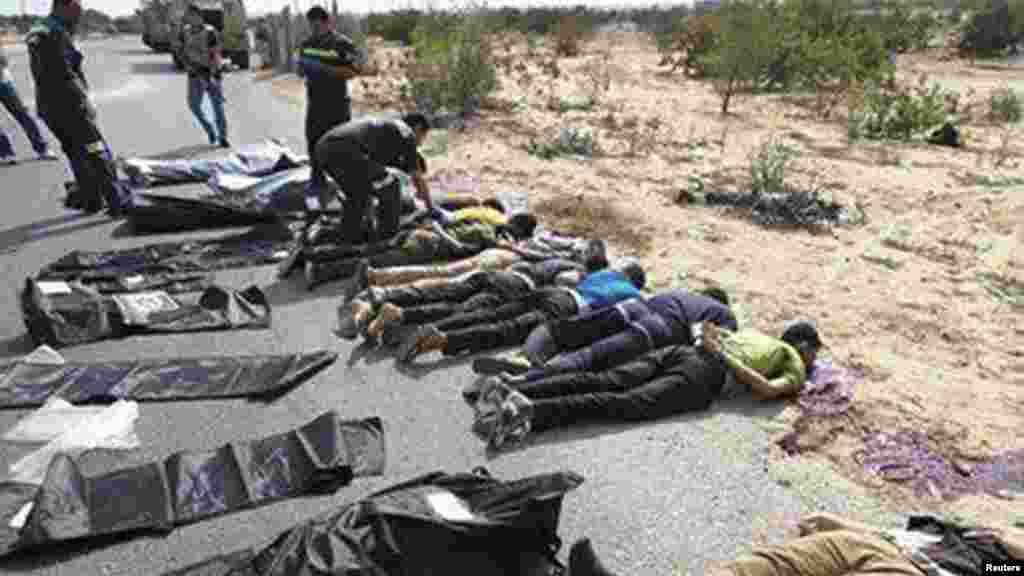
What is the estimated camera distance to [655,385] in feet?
11.6

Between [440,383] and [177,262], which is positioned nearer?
[440,383]

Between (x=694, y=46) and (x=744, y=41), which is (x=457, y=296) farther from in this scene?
(x=694, y=46)

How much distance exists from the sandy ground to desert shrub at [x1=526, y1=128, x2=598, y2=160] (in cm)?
19

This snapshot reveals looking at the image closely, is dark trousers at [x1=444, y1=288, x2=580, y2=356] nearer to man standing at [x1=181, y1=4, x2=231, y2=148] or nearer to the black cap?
the black cap

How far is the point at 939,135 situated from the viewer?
10.9 meters

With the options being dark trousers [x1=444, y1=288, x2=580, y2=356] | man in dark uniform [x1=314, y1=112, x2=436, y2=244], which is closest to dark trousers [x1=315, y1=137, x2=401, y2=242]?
man in dark uniform [x1=314, y1=112, x2=436, y2=244]

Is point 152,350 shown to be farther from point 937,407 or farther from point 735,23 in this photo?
point 735,23

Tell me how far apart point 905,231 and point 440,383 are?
529 cm

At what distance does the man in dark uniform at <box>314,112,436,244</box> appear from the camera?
17.1 feet

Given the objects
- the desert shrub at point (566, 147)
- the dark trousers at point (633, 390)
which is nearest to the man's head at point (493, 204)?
the dark trousers at point (633, 390)

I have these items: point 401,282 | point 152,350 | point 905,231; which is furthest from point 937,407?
point 152,350

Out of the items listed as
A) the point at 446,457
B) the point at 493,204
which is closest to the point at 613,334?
the point at 446,457

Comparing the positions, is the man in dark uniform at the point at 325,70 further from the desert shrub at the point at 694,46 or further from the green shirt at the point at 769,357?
the desert shrub at the point at 694,46

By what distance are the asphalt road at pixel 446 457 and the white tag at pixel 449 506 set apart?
0.52m
